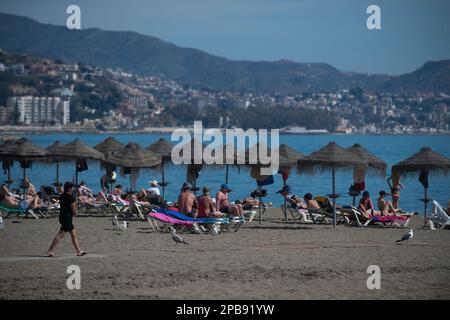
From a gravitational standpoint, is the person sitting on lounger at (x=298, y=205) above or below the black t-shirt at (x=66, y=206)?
below

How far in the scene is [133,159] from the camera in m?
18.8

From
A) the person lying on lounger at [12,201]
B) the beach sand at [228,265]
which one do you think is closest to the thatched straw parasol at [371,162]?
the beach sand at [228,265]

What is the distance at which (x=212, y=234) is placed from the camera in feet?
49.3

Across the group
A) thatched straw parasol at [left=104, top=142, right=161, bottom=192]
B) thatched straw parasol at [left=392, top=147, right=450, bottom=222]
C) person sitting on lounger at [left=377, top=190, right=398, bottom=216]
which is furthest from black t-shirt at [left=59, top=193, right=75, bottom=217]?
thatched straw parasol at [left=392, top=147, right=450, bottom=222]

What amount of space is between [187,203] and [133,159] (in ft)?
11.7

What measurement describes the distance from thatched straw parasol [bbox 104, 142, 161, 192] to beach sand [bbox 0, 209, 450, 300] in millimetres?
3000

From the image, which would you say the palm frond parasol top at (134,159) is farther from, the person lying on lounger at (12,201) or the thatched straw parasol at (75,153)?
the person lying on lounger at (12,201)

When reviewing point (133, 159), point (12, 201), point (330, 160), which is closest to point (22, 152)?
point (12, 201)

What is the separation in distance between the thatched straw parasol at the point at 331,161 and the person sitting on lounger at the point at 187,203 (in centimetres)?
260

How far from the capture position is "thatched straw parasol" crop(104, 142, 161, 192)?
18641 mm

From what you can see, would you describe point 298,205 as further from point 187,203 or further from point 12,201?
point 12,201

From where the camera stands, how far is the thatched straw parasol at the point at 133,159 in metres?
18.6

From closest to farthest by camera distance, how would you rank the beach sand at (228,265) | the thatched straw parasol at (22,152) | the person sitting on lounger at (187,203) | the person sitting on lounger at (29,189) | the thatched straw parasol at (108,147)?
the beach sand at (228,265)
the person sitting on lounger at (187,203)
the thatched straw parasol at (22,152)
the person sitting on lounger at (29,189)
the thatched straw parasol at (108,147)

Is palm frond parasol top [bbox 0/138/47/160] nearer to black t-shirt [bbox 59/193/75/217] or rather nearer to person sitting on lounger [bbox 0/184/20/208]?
A: person sitting on lounger [bbox 0/184/20/208]
